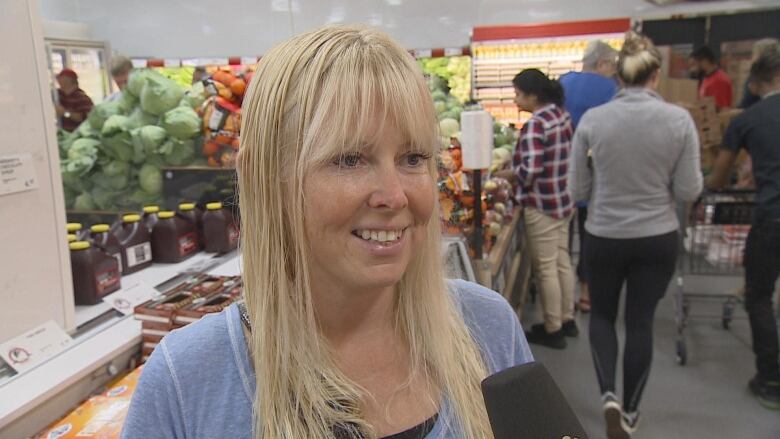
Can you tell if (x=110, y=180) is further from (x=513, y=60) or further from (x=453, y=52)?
(x=513, y=60)

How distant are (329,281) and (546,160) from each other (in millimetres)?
3091

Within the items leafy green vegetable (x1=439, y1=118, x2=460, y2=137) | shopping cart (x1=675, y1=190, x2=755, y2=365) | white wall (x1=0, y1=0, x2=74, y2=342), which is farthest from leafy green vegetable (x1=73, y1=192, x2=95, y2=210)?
shopping cart (x1=675, y1=190, x2=755, y2=365)

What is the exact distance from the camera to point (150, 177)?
2.99 m

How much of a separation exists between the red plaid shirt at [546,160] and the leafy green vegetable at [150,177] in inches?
83.1

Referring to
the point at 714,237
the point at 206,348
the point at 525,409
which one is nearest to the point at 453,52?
the point at 714,237

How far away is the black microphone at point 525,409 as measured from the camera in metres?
0.76

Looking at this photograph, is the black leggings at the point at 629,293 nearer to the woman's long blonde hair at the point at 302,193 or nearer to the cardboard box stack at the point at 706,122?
the woman's long blonde hair at the point at 302,193

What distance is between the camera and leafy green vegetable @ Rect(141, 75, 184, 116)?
298 cm

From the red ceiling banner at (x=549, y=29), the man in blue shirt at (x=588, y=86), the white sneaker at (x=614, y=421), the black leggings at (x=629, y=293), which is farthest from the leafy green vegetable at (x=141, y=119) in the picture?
the red ceiling banner at (x=549, y=29)

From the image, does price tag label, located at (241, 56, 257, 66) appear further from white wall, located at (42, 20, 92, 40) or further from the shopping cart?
the shopping cart

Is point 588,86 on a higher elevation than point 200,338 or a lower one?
higher

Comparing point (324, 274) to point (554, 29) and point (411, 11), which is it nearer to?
point (411, 11)

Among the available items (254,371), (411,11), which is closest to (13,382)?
(254,371)

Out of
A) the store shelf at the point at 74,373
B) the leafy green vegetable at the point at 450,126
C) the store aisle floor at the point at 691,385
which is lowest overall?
the store aisle floor at the point at 691,385
